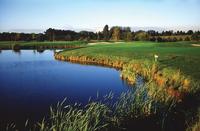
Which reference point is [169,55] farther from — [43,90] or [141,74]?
[43,90]

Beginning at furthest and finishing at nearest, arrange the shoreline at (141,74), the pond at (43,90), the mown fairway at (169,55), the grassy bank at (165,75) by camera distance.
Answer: the mown fairway at (169,55) < the pond at (43,90) < the shoreline at (141,74) < the grassy bank at (165,75)

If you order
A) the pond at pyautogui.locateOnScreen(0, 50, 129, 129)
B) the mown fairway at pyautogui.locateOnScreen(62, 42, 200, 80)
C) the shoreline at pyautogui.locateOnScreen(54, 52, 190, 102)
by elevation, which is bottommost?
the pond at pyautogui.locateOnScreen(0, 50, 129, 129)

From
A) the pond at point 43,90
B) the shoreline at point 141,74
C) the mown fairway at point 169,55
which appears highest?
A: the mown fairway at point 169,55

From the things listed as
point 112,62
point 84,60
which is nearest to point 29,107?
point 112,62

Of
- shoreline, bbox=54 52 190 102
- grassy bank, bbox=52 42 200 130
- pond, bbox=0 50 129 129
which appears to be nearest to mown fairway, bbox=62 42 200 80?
grassy bank, bbox=52 42 200 130

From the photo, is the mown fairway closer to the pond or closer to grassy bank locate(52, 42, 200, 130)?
grassy bank locate(52, 42, 200, 130)

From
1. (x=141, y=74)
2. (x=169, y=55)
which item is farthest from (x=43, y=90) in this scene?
(x=169, y=55)

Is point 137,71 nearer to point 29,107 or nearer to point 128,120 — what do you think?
point 29,107

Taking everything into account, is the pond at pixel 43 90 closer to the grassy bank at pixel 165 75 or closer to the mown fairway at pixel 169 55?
the grassy bank at pixel 165 75

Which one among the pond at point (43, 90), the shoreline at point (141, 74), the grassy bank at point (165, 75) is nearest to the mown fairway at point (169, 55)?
the grassy bank at point (165, 75)

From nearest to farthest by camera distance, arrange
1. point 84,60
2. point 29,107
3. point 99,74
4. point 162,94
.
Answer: point 162,94 < point 29,107 < point 99,74 < point 84,60

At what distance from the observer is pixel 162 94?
14398 millimetres

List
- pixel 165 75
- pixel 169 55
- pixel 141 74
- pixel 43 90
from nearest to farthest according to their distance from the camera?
1. pixel 43 90
2. pixel 165 75
3. pixel 141 74
4. pixel 169 55

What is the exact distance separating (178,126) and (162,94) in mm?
2513
